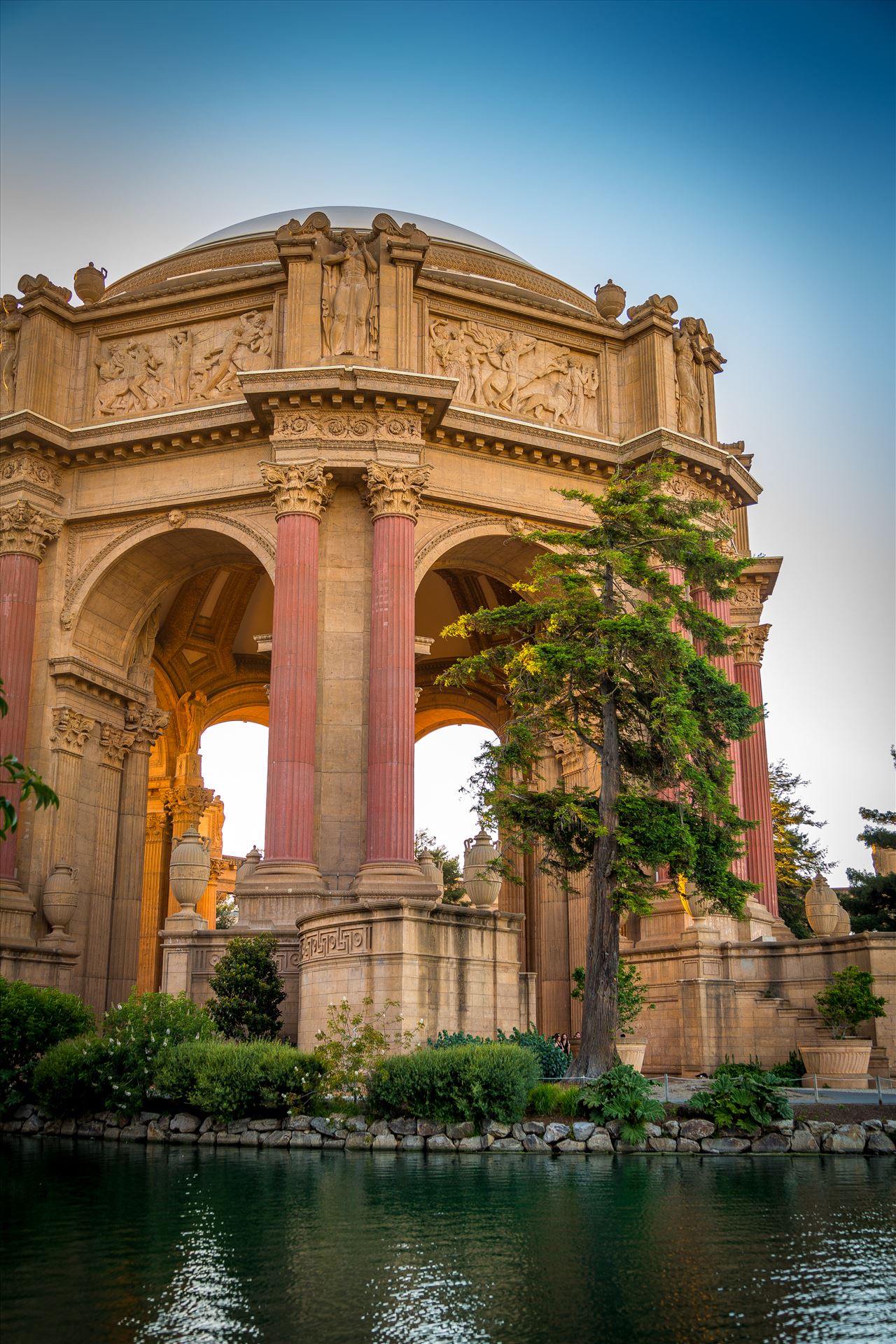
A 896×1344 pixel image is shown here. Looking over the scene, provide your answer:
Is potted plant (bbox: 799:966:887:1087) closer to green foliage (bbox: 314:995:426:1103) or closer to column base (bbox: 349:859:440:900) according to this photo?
column base (bbox: 349:859:440:900)

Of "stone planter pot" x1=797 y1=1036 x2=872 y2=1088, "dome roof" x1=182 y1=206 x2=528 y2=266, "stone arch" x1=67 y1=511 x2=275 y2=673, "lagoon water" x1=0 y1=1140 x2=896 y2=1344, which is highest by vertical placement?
"dome roof" x1=182 y1=206 x2=528 y2=266

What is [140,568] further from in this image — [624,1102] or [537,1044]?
[624,1102]

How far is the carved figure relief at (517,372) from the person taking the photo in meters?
32.0

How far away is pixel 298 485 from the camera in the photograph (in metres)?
28.7

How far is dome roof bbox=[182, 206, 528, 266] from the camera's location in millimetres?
38312

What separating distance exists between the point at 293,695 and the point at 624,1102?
43.3 feet

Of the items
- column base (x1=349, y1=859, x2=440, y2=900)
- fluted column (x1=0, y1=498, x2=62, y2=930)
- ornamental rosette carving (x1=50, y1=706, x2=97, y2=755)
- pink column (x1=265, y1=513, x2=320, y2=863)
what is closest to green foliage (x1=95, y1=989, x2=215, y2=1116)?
column base (x1=349, y1=859, x2=440, y2=900)

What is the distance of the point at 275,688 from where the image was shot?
27.9 m

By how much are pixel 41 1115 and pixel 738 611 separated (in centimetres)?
2707

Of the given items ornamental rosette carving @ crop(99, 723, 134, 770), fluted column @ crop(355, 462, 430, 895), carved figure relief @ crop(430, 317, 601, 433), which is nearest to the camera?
fluted column @ crop(355, 462, 430, 895)

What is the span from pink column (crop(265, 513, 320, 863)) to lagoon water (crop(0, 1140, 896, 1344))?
12664 mm

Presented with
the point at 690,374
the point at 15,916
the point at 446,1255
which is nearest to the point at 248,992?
the point at 15,916

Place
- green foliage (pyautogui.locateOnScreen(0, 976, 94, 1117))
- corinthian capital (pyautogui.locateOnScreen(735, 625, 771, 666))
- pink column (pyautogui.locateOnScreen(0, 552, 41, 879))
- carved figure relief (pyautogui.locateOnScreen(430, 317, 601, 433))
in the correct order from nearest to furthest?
green foliage (pyautogui.locateOnScreen(0, 976, 94, 1117))
pink column (pyautogui.locateOnScreen(0, 552, 41, 879))
carved figure relief (pyautogui.locateOnScreen(430, 317, 601, 433))
corinthian capital (pyautogui.locateOnScreen(735, 625, 771, 666))

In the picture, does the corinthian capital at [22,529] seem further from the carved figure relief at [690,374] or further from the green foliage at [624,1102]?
the green foliage at [624,1102]
